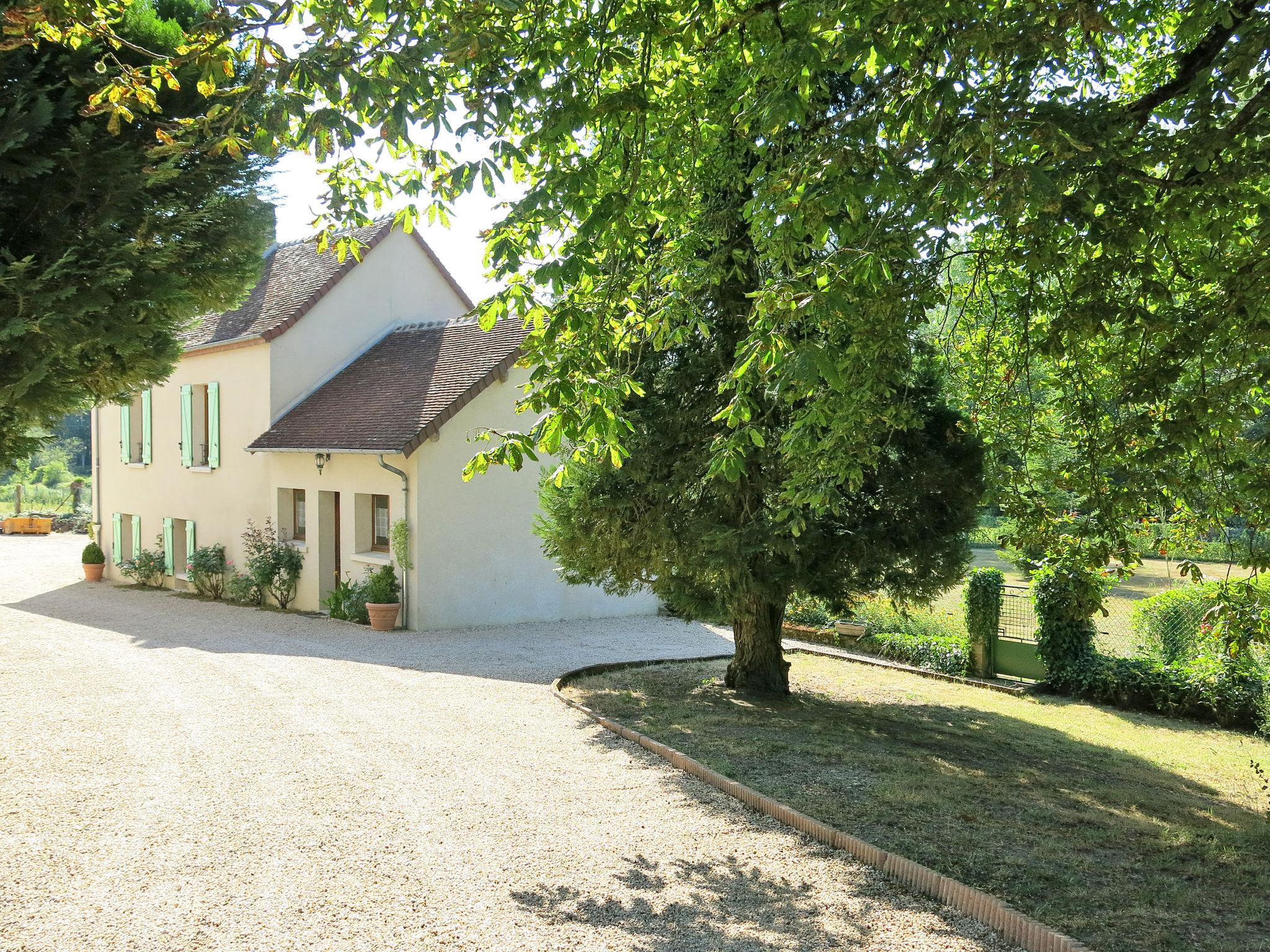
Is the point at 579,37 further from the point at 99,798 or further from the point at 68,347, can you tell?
the point at 99,798

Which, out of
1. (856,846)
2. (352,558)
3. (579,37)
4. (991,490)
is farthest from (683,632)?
(579,37)

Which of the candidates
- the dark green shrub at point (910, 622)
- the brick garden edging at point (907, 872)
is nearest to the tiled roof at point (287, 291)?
the dark green shrub at point (910, 622)

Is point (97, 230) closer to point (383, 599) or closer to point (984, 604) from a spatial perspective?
point (383, 599)

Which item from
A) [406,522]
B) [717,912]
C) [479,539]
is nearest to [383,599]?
[406,522]

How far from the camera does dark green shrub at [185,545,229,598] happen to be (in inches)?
799

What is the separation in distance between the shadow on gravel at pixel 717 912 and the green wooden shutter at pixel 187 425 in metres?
19.0

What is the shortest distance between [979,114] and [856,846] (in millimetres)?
4196

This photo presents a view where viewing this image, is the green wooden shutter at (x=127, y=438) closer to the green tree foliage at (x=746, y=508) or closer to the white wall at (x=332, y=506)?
the white wall at (x=332, y=506)

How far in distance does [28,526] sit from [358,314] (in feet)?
83.1

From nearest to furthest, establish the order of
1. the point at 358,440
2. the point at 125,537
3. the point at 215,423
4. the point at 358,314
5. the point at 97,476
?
the point at 358,440, the point at 358,314, the point at 215,423, the point at 125,537, the point at 97,476

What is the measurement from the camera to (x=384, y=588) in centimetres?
1662

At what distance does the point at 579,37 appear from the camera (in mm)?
6000

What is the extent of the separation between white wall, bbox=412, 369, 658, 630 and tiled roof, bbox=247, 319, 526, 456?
473mm

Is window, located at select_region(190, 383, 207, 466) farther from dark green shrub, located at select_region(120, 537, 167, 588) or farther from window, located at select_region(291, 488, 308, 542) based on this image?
window, located at select_region(291, 488, 308, 542)
